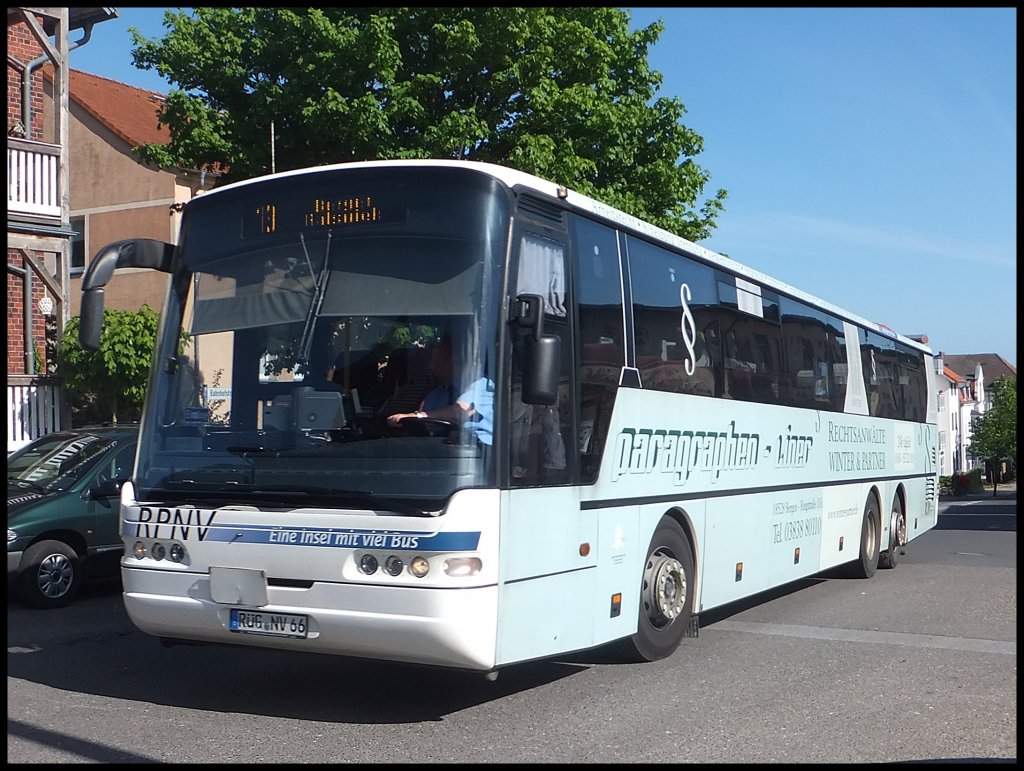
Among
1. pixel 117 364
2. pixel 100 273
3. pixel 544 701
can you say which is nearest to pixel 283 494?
pixel 100 273

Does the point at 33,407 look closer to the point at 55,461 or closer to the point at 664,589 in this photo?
Answer: the point at 55,461

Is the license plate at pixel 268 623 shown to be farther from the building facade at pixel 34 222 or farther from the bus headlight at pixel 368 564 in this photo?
the building facade at pixel 34 222

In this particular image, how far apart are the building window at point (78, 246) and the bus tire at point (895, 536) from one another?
72.3 feet

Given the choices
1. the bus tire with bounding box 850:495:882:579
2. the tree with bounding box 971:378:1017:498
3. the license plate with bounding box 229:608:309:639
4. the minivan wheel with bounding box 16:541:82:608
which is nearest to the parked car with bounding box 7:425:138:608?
the minivan wheel with bounding box 16:541:82:608

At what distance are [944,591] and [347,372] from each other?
347 inches

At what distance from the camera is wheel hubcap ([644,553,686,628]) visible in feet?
27.8

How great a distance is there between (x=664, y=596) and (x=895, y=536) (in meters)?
8.48

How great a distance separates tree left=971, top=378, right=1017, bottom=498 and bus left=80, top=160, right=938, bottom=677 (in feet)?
302

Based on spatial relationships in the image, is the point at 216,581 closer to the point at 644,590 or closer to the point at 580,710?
the point at 580,710

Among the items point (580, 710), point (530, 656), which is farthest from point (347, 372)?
point (580, 710)

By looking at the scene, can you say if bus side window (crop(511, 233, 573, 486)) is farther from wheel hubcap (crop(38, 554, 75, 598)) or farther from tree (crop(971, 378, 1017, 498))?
tree (crop(971, 378, 1017, 498))

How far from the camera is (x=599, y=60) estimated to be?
20812 millimetres

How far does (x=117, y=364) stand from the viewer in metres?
18.5

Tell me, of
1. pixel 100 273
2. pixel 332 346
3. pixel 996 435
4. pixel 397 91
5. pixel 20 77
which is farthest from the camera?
pixel 996 435
